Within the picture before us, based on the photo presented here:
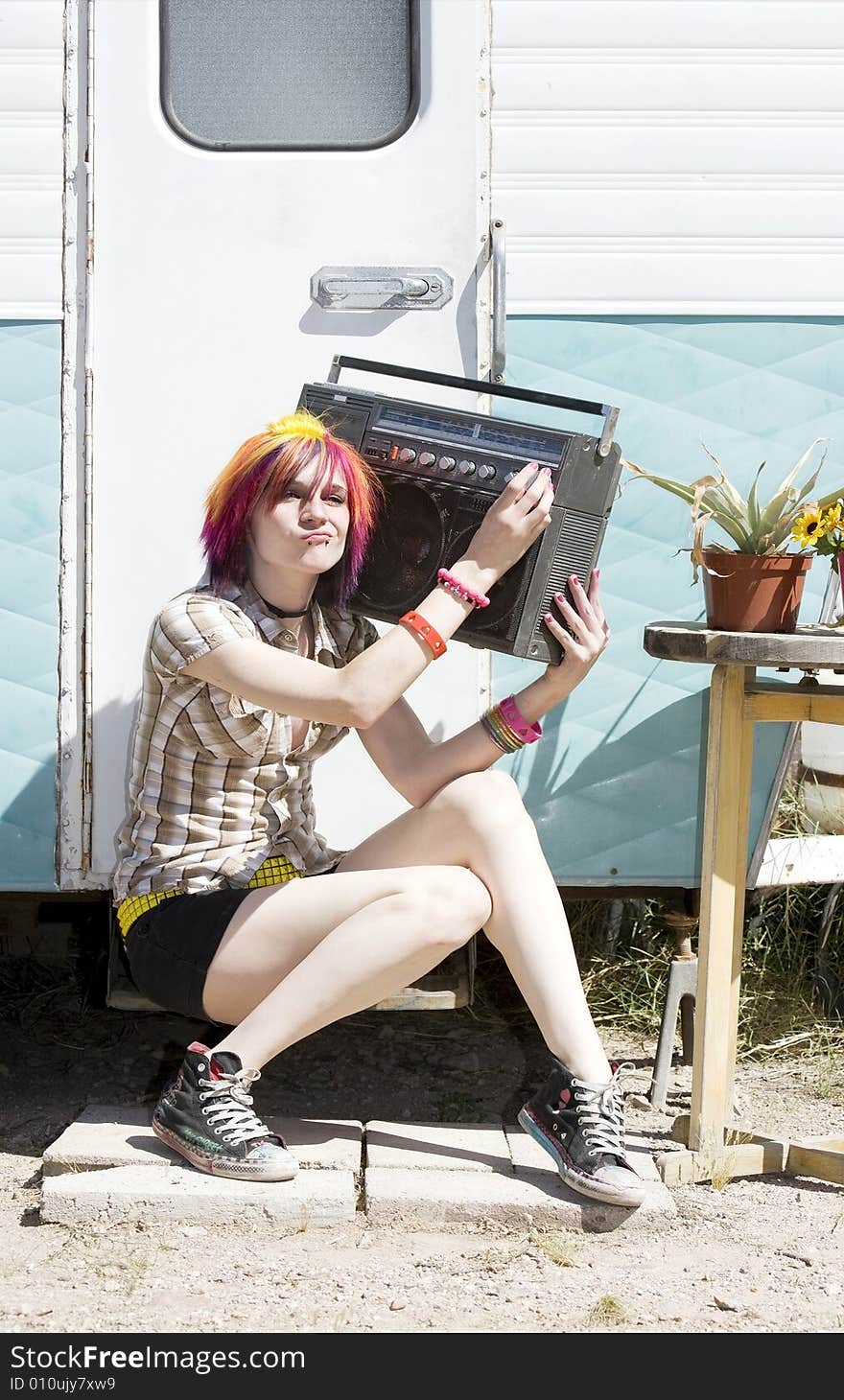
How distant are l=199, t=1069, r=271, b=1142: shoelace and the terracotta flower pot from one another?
115cm

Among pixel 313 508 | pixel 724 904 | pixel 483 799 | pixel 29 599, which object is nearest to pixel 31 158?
pixel 29 599

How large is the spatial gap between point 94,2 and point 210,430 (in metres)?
0.81

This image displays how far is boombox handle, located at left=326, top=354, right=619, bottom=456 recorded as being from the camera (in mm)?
2633

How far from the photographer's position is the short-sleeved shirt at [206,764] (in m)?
2.59

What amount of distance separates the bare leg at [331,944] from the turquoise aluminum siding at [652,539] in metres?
0.48

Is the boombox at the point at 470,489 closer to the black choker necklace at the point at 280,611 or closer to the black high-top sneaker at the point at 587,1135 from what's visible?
the black choker necklace at the point at 280,611

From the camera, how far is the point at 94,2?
9.18 feet

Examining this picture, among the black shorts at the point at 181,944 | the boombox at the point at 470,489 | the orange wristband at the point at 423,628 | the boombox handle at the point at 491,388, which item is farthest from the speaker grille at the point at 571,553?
the black shorts at the point at 181,944

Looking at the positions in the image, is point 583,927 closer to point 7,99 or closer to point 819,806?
point 819,806

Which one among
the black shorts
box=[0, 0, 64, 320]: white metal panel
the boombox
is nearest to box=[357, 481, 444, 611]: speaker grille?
the boombox

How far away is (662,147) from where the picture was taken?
2.86 m

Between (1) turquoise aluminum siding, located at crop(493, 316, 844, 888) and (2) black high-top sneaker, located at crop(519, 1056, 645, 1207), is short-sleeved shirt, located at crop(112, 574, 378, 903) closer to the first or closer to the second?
(1) turquoise aluminum siding, located at crop(493, 316, 844, 888)

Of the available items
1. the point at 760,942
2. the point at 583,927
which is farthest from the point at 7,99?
the point at 760,942

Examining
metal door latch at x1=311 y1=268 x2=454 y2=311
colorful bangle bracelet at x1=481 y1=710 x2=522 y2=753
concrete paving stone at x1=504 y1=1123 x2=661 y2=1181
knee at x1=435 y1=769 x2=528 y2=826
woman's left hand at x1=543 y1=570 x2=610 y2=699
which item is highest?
metal door latch at x1=311 y1=268 x2=454 y2=311
